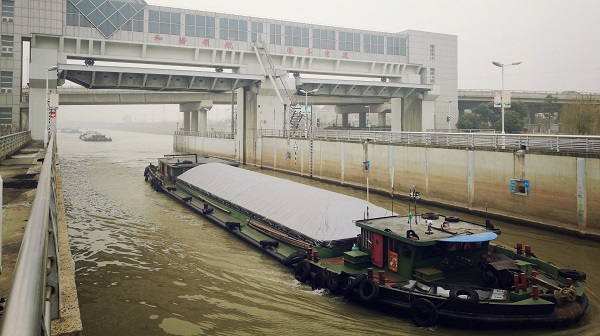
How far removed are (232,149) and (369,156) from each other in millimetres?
32769

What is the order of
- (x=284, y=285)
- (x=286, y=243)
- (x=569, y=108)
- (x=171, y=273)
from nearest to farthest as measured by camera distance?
(x=284, y=285)
(x=171, y=273)
(x=286, y=243)
(x=569, y=108)

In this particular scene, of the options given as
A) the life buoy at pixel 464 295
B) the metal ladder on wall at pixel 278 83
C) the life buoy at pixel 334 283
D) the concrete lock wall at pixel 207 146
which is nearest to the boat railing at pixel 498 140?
the metal ladder on wall at pixel 278 83

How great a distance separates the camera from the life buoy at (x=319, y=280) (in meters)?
15.9

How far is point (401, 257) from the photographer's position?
1481cm

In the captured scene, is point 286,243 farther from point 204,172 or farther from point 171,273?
point 204,172

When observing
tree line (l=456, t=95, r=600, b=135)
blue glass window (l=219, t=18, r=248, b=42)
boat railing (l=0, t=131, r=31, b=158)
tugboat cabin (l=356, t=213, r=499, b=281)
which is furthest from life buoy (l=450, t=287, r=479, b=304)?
blue glass window (l=219, t=18, r=248, b=42)

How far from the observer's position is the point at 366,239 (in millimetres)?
16344

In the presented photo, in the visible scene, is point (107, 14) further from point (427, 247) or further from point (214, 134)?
point (427, 247)

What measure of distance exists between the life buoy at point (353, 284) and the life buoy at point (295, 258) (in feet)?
9.64

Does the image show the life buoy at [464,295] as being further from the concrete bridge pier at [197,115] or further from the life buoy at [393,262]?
Result: the concrete bridge pier at [197,115]

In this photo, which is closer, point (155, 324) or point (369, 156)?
point (155, 324)

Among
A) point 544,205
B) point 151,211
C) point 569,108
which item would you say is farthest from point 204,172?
point 569,108

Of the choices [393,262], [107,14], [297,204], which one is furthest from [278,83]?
[393,262]

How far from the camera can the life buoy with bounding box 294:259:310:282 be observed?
54.3ft
